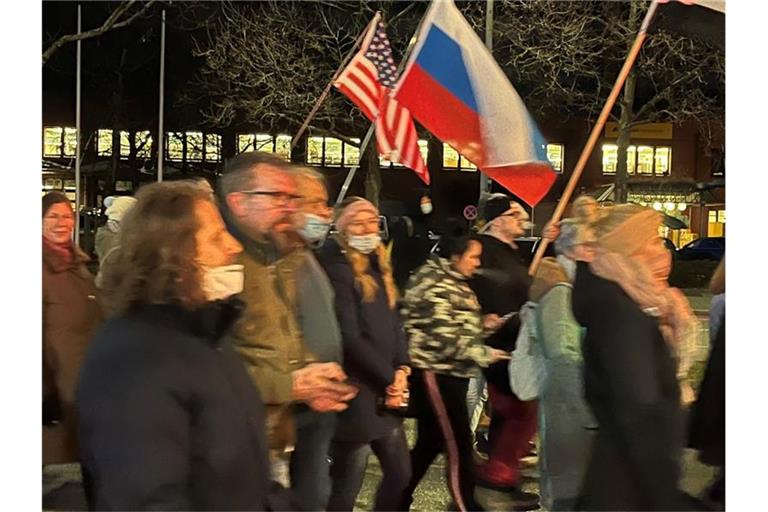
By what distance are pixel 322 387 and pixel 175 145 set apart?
0.78 m

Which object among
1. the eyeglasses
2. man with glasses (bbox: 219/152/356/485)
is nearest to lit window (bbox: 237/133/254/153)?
man with glasses (bbox: 219/152/356/485)

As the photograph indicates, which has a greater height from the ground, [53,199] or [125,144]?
[125,144]

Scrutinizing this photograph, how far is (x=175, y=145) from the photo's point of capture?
234 cm

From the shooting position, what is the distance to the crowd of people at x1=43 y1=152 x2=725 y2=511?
6.83 feet

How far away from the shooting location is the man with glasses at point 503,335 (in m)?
2.49

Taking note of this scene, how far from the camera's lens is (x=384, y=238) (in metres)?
2.47

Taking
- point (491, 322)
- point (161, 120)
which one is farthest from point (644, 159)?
point (161, 120)

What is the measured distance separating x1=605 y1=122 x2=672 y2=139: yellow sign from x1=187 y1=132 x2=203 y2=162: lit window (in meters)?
1.13

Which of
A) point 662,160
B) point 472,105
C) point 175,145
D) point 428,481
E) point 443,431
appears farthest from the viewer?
point 428,481

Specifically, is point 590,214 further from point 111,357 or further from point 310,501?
point 111,357

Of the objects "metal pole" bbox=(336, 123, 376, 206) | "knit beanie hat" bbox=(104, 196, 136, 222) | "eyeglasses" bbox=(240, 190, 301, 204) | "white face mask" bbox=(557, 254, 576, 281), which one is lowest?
"white face mask" bbox=(557, 254, 576, 281)

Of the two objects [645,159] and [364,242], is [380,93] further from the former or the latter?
[645,159]

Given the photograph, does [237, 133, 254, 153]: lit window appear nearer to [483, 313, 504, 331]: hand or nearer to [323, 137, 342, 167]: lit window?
[323, 137, 342, 167]: lit window
